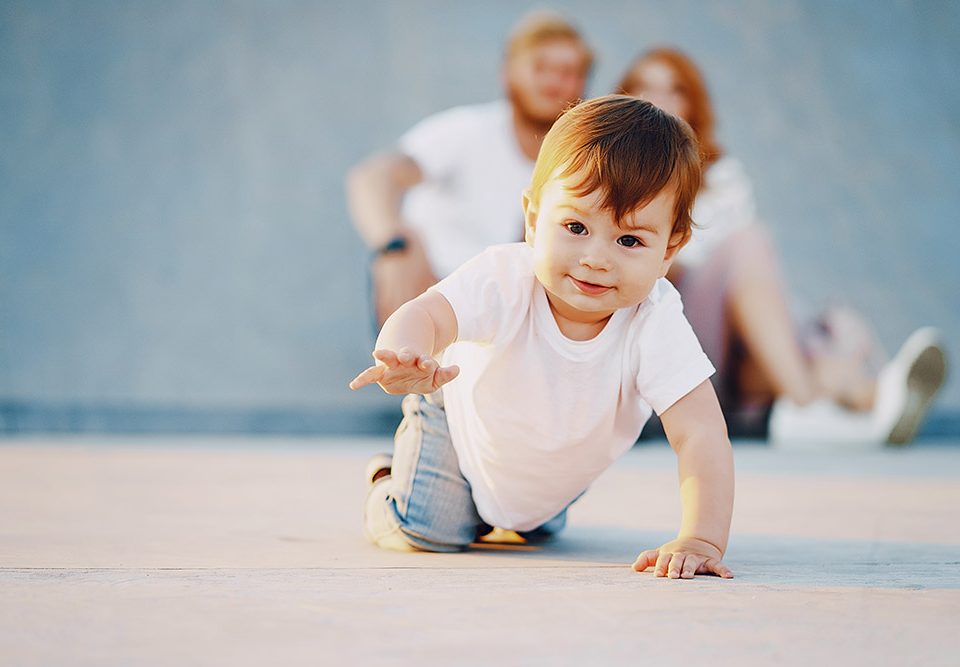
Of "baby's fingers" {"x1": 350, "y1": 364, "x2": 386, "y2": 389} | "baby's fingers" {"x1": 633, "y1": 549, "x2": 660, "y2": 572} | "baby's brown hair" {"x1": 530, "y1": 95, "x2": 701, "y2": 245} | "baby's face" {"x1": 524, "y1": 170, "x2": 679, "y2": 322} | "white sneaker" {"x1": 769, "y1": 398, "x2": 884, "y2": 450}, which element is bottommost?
"white sneaker" {"x1": 769, "y1": 398, "x2": 884, "y2": 450}

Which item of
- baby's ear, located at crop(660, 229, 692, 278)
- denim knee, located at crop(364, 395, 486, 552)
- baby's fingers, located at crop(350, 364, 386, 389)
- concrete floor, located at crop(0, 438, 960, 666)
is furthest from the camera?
denim knee, located at crop(364, 395, 486, 552)

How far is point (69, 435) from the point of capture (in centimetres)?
487

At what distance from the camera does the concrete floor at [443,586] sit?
1.19 meters

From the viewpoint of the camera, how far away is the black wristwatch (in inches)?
210

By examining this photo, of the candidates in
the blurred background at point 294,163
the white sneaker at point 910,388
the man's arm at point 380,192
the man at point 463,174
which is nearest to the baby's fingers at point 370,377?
the man at point 463,174

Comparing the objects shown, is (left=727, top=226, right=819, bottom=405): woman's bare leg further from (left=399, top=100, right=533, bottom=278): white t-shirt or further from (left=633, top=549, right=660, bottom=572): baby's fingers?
(left=633, top=549, right=660, bottom=572): baby's fingers

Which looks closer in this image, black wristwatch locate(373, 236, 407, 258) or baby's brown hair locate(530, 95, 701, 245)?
baby's brown hair locate(530, 95, 701, 245)

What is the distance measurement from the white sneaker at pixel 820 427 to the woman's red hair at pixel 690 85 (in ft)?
3.76

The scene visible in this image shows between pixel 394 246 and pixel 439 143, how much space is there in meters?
0.49

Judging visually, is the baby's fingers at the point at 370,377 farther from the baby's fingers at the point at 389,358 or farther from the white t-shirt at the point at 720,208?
the white t-shirt at the point at 720,208

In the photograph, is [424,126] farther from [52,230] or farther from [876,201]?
[876,201]

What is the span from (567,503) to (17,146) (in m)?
4.44

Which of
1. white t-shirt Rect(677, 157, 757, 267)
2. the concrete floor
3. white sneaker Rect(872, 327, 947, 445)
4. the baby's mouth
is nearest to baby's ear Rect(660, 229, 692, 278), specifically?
the baby's mouth

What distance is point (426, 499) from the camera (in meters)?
2.01
